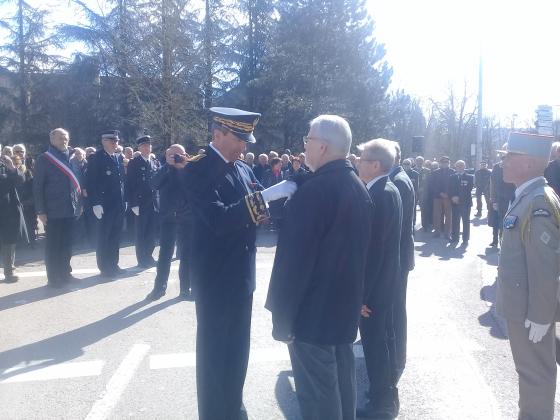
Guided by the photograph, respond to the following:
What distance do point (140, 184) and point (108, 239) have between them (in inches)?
51.8

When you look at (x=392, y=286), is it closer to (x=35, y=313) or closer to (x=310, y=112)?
(x=35, y=313)

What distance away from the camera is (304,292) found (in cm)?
294

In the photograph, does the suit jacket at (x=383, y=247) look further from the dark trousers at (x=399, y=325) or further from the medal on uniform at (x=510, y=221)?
the medal on uniform at (x=510, y=221)

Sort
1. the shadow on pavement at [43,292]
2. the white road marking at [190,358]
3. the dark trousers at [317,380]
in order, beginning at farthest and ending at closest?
the shadow on pavement at [43,292] < the white road marking at [190,358] < the dark trousers at [317,380]

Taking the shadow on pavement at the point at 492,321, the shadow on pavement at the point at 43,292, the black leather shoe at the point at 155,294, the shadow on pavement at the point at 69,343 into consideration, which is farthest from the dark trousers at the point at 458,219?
the shadow on pavement at the point at 69,343

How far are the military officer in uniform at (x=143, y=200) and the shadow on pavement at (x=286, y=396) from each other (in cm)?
529

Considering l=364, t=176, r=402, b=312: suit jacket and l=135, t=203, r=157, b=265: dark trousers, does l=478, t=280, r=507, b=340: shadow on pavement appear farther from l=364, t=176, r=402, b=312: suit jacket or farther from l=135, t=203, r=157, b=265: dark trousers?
l=135, t=203, r=157, b=265: dark trousers

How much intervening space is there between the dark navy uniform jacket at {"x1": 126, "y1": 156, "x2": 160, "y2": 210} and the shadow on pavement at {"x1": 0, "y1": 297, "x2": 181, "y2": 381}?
3.04 m

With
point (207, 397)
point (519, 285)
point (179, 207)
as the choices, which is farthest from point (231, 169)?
point (179, 207)

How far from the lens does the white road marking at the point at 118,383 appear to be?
407cm

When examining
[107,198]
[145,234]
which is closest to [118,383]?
[107,198]

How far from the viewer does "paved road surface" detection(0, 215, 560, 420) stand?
417cm

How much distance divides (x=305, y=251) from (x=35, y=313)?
495 centimetres

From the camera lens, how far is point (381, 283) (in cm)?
387
